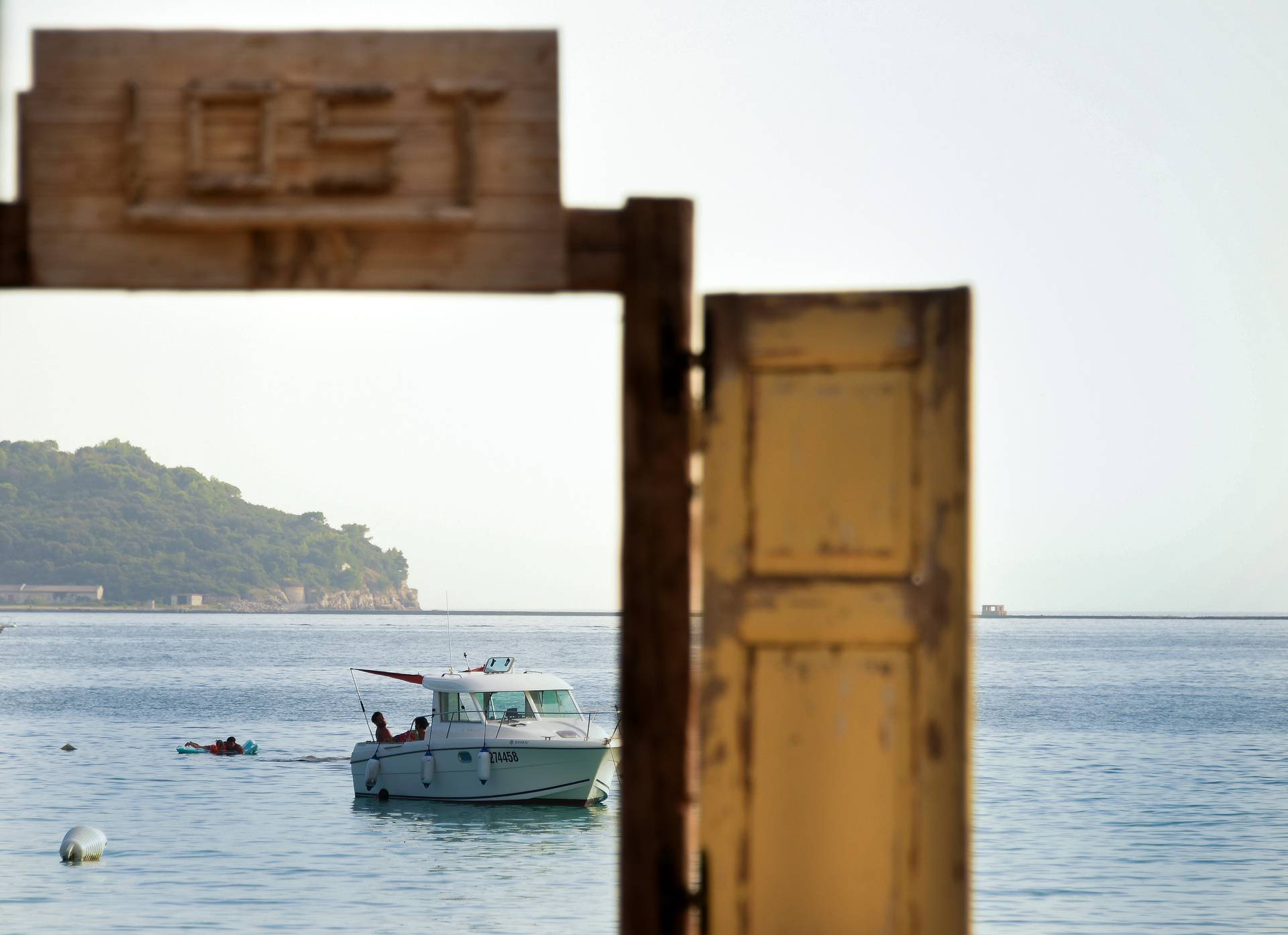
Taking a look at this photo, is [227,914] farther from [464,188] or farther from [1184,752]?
[1184,752]

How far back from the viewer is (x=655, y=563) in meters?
4.09

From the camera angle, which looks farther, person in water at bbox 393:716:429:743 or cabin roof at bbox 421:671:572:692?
person in water at bbox 393:716:429:743

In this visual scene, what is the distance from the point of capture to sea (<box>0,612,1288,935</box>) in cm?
2288

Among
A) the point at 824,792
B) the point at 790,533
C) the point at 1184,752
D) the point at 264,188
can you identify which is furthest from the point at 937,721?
the point at 1184,752

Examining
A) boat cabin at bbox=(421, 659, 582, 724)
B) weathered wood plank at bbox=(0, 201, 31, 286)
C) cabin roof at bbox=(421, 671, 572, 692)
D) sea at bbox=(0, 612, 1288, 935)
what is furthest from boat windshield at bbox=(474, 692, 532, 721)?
weathered wood plank at bbox=(0, 201, 31, 286)

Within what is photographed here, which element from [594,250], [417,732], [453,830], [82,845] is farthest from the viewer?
[453,830]

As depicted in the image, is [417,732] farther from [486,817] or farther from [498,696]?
[486,817]

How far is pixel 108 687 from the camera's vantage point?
7975 centimetres

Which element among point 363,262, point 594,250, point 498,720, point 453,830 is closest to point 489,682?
point 498,720

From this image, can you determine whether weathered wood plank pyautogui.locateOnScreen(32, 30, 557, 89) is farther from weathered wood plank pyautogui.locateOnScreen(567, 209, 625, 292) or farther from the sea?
the sea

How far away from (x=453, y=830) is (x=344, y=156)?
2707 centimetres

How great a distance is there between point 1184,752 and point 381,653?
3286 inches

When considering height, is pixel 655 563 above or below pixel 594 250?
below

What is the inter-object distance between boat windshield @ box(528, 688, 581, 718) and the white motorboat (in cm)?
2
